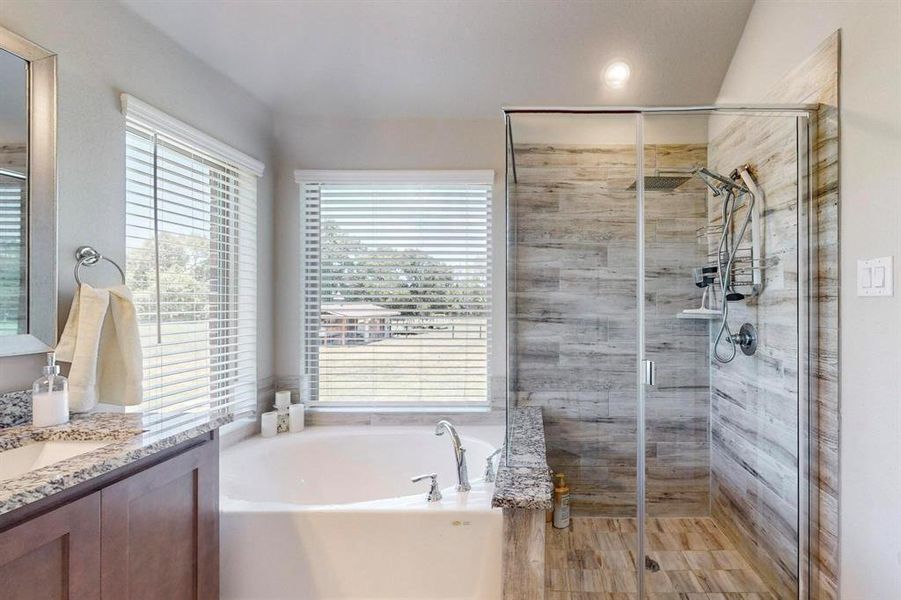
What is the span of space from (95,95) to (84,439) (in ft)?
3.93

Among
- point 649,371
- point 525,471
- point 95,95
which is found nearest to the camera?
point 525,471

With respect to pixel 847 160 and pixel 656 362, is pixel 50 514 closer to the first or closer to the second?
pixel 656 362

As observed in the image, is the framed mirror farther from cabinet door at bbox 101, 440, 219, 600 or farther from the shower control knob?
the shower control knob

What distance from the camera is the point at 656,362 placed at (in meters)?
1.83

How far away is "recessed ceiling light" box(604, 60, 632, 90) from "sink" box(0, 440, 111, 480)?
8.58 ft

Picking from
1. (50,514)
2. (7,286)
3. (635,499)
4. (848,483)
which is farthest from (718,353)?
(7,286)

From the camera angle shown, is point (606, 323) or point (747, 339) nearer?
point (747, 339)

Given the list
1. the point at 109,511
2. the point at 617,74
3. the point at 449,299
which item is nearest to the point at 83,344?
the point at 109,511

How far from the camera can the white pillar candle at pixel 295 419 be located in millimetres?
2584

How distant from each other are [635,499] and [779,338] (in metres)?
0.84

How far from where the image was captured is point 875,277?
1.32 meters

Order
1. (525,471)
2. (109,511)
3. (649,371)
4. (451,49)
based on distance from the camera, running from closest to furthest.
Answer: (109,511)
(525,471)
(649,371)
(451,49)

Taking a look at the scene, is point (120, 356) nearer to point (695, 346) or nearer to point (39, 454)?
point (39, 454)

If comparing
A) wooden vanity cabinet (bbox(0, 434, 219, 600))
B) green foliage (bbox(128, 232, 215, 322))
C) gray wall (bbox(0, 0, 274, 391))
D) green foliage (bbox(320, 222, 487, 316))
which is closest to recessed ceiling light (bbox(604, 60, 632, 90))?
green foliage (bbox(320, 222, 487, 316))
